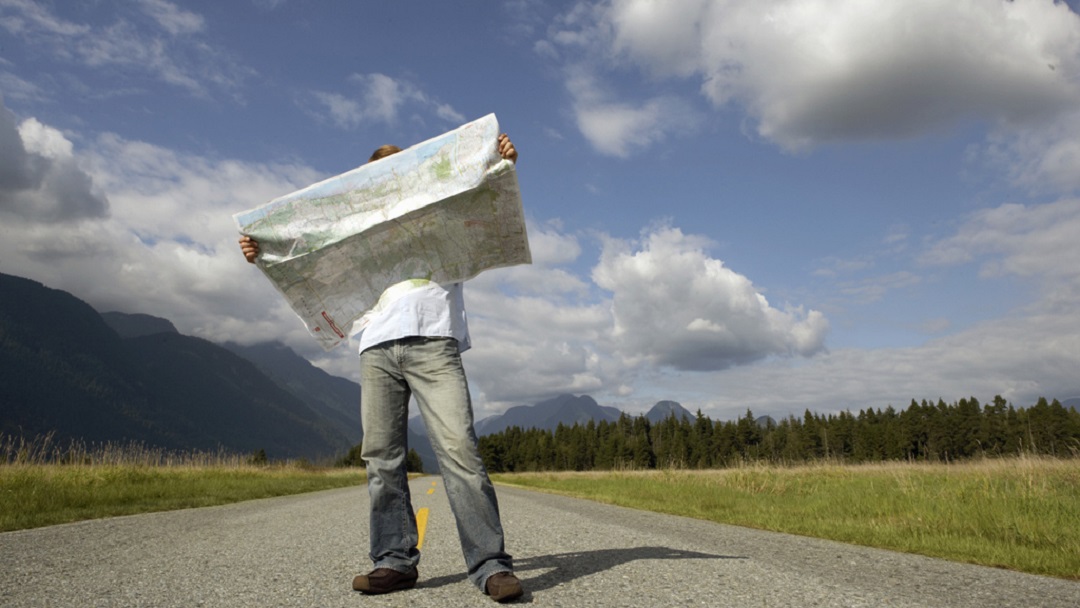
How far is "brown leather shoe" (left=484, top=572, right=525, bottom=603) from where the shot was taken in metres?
2.65

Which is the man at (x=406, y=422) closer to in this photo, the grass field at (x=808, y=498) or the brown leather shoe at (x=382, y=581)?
the brown leather shoe at (x=382, y=581)

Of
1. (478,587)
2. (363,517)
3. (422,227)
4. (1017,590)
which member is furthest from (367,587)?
(363,517)

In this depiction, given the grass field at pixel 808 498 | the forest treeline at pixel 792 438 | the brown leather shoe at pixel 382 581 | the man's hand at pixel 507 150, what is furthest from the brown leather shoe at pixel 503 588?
the forest treeline at pixel 792 438

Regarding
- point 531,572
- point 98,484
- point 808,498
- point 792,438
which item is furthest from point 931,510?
point 792,438

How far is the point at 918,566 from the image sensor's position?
4.02 metres

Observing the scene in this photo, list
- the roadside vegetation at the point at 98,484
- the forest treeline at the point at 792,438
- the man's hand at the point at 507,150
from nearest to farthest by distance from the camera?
the man's hand at the point at 507,150 → the roadside vegetation at the point at 98,484 → the forest treeline at the point at 792,438

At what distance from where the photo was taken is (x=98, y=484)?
33.8ft

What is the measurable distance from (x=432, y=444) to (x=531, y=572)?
113 cm

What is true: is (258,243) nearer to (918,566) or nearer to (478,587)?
(478,587)

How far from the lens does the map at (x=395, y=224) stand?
129 inches

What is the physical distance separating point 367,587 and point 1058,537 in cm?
588

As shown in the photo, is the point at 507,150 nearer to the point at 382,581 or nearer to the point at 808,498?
the point at 382,581

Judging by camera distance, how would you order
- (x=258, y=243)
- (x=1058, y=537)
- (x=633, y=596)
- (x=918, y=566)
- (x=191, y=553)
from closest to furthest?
(x=633, y=596) → (x=258, y=243) → (x=918, y=566) → (x=191, y=553) → (x=1058, y=537)

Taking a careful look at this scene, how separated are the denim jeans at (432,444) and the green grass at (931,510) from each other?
392 cm
